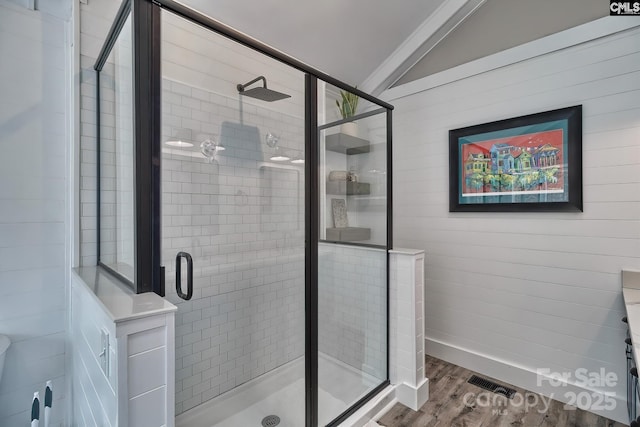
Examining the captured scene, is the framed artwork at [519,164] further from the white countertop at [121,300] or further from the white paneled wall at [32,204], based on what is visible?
the white paneled wall at [32,204]

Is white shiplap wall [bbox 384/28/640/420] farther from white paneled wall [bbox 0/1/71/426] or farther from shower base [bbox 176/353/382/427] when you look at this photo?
white paneled wall [bbox 0/1/71/426]

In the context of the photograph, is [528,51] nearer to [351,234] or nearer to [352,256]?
[351,234]

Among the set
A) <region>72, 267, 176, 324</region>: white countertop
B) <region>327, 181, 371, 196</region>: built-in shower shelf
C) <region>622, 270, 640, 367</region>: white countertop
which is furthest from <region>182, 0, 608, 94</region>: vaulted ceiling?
<region>72, 267, 176, 324</region>: white countertop

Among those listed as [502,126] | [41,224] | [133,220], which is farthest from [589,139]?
[41,224]

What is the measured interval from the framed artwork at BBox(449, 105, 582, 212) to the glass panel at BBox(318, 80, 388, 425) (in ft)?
2.60

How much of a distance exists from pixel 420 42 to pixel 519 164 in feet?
4.71

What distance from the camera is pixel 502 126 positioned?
95.2 inches

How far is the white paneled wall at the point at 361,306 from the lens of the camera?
223 cm

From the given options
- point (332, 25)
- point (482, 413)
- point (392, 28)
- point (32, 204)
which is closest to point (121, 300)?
point (32, 204)

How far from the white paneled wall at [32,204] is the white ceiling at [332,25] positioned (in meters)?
0.92

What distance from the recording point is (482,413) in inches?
79.9

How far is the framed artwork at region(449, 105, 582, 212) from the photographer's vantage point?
2111 mm

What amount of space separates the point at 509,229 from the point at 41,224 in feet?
10.2

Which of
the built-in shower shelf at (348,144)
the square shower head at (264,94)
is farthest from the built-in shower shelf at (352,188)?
the square shower head at (264,94)
